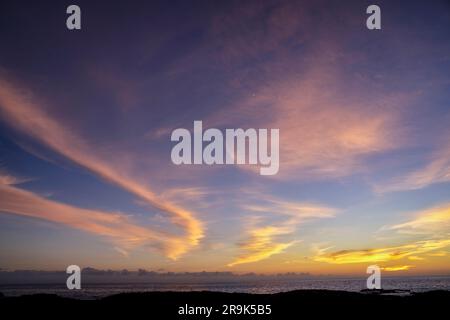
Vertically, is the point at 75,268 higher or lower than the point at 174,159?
lower

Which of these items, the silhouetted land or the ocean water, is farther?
the ocean water

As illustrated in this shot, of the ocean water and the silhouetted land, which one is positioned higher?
the silhouetted land

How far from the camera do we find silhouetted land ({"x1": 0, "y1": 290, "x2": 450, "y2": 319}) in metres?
12.0
